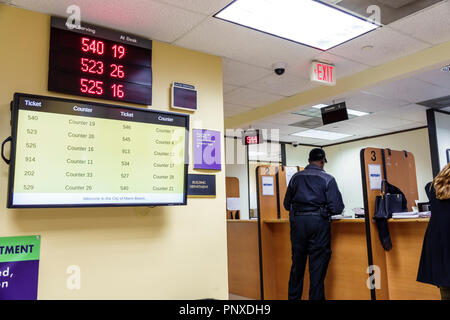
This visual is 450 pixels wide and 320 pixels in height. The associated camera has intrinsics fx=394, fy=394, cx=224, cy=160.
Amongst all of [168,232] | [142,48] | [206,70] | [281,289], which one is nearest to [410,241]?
[281,289]

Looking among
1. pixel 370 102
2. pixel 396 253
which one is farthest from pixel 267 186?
pixel 370 102

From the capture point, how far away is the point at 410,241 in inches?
140

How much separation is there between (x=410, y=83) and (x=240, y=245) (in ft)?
9.53

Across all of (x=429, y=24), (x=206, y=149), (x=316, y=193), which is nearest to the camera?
(x=429, y=24)

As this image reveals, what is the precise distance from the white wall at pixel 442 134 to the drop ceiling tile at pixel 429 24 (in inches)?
125

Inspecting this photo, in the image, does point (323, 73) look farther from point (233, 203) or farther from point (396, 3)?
point (233, 203)

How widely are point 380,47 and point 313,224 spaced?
173 cm

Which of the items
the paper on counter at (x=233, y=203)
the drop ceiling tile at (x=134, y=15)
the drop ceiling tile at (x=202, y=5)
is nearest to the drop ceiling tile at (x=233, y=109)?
the paper on counter at (x=233, y=203)

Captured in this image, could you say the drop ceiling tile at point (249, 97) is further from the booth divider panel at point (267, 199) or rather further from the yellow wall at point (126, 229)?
the yellow wall at point (126, 229)

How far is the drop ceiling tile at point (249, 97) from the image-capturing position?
482 cm

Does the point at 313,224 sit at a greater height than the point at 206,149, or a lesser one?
lesser

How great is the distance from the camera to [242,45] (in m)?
3.43

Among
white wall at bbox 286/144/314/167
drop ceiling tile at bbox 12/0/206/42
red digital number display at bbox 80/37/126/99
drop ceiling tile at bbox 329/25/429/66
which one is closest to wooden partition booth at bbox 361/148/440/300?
drop ceiling tile at bbox 329/25/429/66

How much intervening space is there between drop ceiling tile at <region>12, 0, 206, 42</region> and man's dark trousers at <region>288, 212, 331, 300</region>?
205cm
